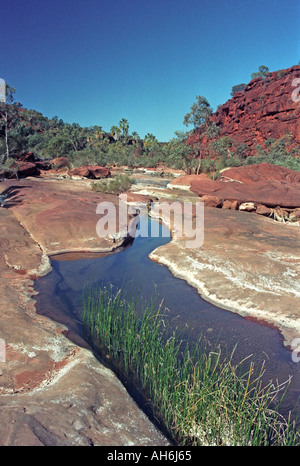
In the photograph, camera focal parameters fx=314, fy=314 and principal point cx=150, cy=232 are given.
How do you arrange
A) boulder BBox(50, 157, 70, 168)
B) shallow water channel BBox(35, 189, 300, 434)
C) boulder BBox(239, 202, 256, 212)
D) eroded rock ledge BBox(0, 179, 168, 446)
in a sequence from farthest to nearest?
boulder BBox(50, 157, 70, 168), boulder BBox(239, 202, 256, 212), shallow water channel BBox(35, 189, 300, 434), eroded rock ledge BBox(0, 179, 168, 446)

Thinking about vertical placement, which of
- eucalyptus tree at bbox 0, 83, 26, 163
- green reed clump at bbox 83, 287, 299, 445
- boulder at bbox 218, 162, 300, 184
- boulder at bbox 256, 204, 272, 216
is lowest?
green reed clump at bbox 83, 287, 299, 445

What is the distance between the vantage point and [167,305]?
5914mm

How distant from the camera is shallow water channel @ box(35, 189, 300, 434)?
4.46m

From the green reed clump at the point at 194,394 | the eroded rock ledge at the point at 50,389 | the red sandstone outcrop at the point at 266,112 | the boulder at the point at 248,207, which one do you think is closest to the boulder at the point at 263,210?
the boulder at the point at 248,207

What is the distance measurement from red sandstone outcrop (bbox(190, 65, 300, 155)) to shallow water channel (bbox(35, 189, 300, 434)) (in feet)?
137

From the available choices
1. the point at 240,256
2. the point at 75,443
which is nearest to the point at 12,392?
the point at 75,443

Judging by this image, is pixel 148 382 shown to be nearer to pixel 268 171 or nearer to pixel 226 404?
pixel 226 404

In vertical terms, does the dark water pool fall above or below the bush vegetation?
below

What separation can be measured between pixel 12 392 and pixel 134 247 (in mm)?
6533

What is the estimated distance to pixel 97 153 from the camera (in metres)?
41.3

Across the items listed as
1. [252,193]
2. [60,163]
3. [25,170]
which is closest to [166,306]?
[252,193]

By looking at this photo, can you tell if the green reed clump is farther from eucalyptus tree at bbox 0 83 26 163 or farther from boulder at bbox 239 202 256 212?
eucalyptus tree at bbox 0 83 26 163

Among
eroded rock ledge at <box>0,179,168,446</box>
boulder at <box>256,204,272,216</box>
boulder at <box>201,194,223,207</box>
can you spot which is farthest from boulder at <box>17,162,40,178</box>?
eroded rock ledge at <box>0,179,168,446</box>

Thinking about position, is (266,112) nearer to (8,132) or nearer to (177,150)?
(177,150)
